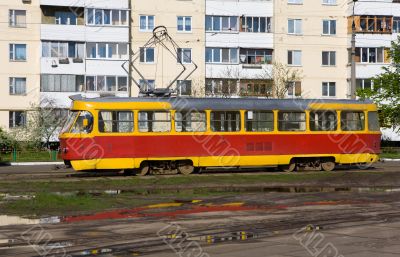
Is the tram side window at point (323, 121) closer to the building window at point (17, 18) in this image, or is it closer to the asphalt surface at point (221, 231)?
the asphalt surface at point (221, 231)

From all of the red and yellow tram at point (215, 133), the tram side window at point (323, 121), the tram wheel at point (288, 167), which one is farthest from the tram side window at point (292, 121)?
the tram wheel at point (288, 167)

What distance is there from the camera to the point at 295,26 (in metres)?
64.9

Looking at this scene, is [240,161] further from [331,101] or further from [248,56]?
[248,56]

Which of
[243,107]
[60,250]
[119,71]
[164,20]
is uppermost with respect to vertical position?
[164,20]

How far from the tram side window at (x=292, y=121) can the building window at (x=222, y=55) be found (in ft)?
107

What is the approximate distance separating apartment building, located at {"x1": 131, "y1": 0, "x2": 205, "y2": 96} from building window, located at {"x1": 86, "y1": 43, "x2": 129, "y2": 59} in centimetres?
99

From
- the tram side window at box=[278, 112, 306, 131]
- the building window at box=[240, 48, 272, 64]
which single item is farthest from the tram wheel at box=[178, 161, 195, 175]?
the building window at box=[240, 48, 272, 64]

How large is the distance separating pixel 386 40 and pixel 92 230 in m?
56.1

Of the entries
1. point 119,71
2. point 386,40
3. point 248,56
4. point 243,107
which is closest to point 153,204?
point 243,107

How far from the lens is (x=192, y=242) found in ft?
36.0

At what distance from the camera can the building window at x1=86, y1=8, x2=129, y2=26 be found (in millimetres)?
59062

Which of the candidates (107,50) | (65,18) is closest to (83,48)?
(107,50)

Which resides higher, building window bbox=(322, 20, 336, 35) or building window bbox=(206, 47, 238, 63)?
building window bbox=(322, 20, 336, 35)

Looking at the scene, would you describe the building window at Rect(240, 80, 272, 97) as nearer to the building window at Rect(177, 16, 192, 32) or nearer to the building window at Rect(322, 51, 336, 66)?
the building window at Rect(177, 16, 192, 32)
